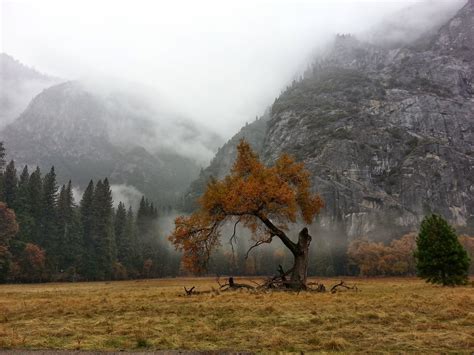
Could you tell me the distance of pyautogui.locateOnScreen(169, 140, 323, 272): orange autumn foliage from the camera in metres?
31.7

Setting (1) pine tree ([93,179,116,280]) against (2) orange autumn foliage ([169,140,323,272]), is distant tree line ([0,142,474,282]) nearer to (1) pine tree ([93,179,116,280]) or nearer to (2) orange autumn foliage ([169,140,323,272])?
(1) pine tree ([93,179,116,280])

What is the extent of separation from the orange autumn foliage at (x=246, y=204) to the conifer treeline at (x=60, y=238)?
62.4m

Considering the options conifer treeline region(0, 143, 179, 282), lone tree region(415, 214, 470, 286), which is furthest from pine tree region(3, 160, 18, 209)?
lone tree region(415, 214, 470, 286)

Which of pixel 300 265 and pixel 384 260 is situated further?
pixel 384 260

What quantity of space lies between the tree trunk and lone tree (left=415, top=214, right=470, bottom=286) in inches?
662

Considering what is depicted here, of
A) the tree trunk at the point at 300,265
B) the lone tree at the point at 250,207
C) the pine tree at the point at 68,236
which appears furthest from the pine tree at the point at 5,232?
the tree trunk at the point at 300,265

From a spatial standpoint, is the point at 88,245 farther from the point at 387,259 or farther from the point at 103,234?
the point at 387,259

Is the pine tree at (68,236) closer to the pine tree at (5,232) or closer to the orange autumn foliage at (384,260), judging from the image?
the pine tree at (5,232)

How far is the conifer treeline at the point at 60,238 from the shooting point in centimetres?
9125

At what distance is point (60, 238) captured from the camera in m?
108

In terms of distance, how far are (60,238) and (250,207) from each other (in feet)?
300

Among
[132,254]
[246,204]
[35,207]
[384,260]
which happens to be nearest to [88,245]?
[35,207]

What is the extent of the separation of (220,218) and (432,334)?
23.3 m

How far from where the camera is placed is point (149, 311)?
18.1m
